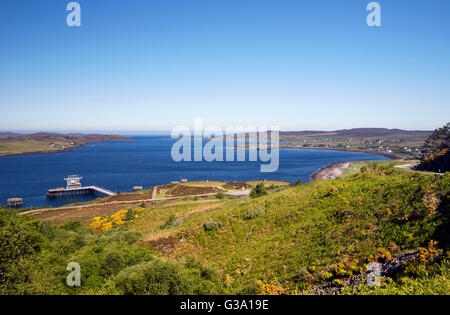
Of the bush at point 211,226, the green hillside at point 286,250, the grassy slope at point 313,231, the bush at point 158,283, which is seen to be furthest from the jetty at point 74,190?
the bush at point 158,283

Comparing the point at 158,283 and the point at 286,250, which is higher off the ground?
the point at 158,283

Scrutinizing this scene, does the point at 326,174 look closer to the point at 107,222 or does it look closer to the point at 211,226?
the point at 107,222

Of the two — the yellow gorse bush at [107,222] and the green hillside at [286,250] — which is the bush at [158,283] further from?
the yellow gorse bush at [107,222]

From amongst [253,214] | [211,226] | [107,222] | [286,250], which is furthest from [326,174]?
[286,250]

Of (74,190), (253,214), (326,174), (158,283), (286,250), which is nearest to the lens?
(158,283)

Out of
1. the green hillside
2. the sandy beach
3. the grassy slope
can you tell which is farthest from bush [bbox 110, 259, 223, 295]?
the sandy beach
